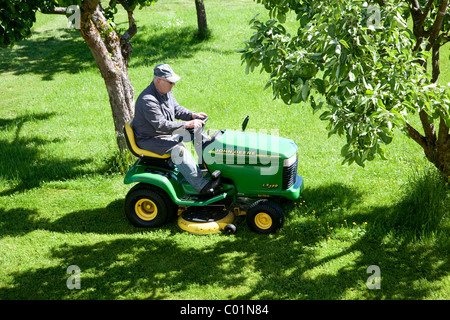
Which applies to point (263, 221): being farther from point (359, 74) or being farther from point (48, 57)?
point (48, 57)

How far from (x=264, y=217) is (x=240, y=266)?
0.86 m

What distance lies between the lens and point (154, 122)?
594cm

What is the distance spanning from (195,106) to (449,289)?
7.48 m

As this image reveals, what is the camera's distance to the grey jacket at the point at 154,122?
234 inches

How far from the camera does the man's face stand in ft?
19.6

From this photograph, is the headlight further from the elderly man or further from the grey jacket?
the grey jacket

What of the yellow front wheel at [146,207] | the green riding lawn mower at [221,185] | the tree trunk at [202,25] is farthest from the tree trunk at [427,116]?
the tree trunk at [202,25]

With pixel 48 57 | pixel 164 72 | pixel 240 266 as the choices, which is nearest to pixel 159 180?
pixel 164 72

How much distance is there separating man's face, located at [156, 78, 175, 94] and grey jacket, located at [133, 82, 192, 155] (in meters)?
0.08

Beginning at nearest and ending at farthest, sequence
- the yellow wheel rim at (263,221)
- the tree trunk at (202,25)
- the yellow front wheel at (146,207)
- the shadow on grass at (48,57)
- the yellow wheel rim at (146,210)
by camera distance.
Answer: the yellow wheel rim at (263,221) < the yellow front wheel at (146,207) < the yellow wheel rim at (146,210) < the shadow on grass at (48,57) < the tree trunk at (202,25)

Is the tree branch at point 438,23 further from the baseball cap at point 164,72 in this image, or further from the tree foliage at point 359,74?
the baseball cap at point 164,72

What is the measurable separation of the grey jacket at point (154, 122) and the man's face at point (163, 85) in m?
0.08

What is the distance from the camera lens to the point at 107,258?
18.7ft

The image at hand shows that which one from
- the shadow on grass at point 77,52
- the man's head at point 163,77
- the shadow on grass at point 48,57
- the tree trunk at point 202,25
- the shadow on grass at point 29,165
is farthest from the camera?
the tree trunk at point 202,25
